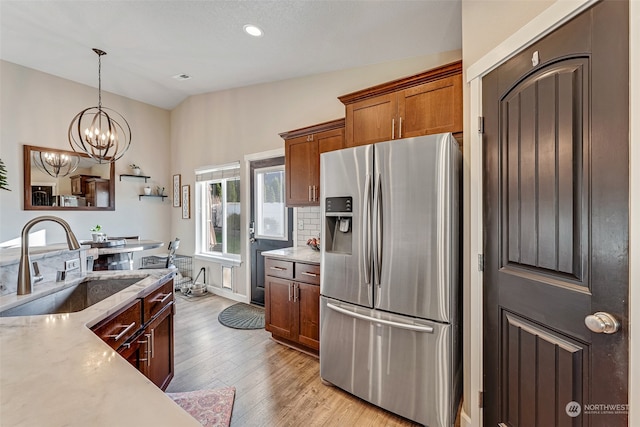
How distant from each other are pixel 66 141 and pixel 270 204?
128 inches

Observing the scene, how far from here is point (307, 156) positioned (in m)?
3.04

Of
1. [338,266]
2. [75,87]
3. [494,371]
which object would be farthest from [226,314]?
[75,87]

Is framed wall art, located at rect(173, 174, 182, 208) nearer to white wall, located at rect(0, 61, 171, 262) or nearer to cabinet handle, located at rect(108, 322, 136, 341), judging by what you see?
white wall, located at rect(0, 61, 171, 262)

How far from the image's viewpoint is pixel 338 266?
Result: 7.00 ft

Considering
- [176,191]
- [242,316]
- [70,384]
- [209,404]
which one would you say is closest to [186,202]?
[176,191]

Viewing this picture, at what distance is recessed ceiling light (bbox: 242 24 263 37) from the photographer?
8.56ft

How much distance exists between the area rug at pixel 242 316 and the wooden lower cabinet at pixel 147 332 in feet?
4.40

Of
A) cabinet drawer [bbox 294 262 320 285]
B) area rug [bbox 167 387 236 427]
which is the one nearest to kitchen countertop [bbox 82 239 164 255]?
area rug [bbox 167 387 236 427]

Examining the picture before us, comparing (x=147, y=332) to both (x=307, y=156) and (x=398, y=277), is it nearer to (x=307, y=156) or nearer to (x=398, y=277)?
(x=398, y=277)

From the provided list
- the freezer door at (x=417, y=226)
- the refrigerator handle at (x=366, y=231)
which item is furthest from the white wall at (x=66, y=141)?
the freezer door at (x=417, y=226)

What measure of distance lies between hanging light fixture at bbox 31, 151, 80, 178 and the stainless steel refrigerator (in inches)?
173

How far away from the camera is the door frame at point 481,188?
94cm

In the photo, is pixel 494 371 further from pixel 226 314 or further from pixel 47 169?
pixel 47 169

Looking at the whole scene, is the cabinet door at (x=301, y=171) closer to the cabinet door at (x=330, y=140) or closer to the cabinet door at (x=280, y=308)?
the cabinet door at (x=330, y=140)
